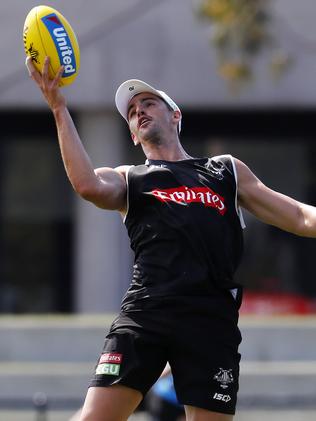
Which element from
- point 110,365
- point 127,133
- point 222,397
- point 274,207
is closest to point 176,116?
point 274,207

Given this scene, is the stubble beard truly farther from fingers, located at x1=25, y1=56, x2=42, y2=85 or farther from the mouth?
fingers, located at x1=25, y1=56, x2=42, y2=85

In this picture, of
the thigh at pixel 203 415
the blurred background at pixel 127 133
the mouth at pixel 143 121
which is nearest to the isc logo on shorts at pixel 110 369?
the thigh at pixel 203 415

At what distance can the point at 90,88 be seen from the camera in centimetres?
2072

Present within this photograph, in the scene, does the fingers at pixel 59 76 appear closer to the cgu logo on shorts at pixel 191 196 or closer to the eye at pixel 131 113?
the eye at pixel 131 113

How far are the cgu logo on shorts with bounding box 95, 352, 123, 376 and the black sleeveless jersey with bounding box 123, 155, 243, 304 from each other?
0.30 meters

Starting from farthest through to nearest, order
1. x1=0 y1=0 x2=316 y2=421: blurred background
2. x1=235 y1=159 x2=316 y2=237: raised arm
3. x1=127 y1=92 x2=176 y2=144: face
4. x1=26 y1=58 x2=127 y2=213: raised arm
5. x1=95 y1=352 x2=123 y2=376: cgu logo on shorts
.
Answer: x1=0 y1=0 x2=316 y2=421: blurred background < x1=127 y1=92 x2=176 y2=144: face < x1=235 y1=159 x2=316 y2=237: raised arm < x1=95 y1=352 x2=123 y2=376: cgu logo on shorts < x1=26 y1=58 x2=127 y2=213: raised arm

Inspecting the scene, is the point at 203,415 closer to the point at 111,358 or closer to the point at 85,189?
the point at 111,358

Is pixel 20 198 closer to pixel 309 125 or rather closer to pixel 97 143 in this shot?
pixel 97 143

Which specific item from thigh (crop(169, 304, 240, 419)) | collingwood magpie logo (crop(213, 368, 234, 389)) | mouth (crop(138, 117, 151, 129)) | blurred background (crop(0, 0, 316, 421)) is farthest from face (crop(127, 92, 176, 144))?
blurred background (crop(0, 0, 316, 421))

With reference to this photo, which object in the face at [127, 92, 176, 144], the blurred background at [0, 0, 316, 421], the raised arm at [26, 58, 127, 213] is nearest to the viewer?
the raised arm at [26, 58, 127, 213]

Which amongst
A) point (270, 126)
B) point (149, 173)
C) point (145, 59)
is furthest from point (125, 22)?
point (149, 173)

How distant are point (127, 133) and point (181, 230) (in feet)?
53.6

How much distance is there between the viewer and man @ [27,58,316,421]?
18.2 feet

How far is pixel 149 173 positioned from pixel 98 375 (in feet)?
3.41
